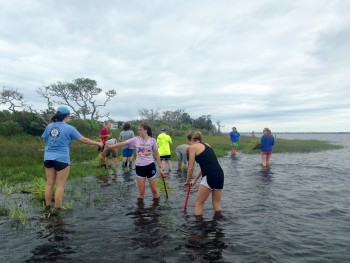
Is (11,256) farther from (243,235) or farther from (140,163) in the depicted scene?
(243,235)

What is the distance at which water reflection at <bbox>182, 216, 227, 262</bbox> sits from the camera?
465cm

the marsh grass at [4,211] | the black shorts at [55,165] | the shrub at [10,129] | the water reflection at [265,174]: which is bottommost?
the marsh grass at [4,211]

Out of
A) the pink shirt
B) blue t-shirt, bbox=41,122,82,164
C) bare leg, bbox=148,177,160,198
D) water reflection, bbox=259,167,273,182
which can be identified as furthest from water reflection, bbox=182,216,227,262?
water reflection, bbox=259,167,273,182

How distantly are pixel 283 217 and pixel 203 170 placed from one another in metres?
2.40

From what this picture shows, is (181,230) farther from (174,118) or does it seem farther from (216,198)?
(174,118)

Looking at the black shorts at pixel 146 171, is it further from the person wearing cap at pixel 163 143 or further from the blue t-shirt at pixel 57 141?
the person wearing cap at pixel 163 143

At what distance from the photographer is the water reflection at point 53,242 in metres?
4.51

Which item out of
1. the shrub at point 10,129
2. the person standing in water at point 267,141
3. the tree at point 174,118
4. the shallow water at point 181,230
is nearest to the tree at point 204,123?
the tree at point 174,118

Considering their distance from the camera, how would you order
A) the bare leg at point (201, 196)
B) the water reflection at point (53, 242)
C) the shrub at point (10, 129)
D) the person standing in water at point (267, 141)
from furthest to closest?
the shrub at point (10, 129), the person standing in water at point (267, 141), the bare leg at point (201, 196), the water reflection at point (53, 242)

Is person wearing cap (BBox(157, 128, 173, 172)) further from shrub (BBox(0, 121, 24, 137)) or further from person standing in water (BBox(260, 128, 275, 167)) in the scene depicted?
shrub (BBox(0, 121, 24, 137))

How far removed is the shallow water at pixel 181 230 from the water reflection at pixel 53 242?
2cm

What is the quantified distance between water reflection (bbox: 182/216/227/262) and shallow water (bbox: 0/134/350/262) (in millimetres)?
17

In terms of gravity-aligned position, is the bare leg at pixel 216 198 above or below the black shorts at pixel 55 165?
below

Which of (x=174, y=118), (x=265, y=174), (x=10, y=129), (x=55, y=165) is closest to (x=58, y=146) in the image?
(x=55, y=165)
